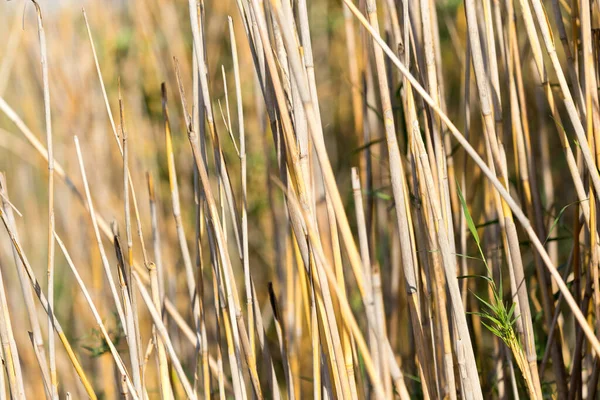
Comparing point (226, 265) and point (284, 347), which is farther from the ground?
point (226, 265)

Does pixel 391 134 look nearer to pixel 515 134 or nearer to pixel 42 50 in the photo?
pixel 515 134

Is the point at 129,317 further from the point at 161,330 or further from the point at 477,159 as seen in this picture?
the point at 477,159

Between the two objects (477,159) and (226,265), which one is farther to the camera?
(226,265)

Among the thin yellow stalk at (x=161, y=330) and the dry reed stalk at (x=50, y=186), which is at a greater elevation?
the dry reed stalk at (x=50, y=186)

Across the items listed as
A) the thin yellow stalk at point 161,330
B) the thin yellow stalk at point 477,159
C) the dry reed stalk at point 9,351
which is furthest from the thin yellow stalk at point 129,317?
the thin yellow stalk at point 477,159

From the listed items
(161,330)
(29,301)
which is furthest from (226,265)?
(29,301)

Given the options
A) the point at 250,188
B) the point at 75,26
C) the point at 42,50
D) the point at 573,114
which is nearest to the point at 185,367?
the point at 250,188

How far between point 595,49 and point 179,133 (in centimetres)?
103

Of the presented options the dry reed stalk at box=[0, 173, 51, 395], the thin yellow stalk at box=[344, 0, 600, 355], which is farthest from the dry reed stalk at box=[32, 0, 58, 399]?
the thin yellow stalk at box=[344, 0, 600, 355]

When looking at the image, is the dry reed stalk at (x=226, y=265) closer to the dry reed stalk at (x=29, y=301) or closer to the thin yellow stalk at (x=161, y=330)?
the thin yellow stalk at (x=161, y=330)

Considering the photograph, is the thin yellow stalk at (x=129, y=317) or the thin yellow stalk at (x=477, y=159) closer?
the thin yellow stalk at (x=477, y=159)

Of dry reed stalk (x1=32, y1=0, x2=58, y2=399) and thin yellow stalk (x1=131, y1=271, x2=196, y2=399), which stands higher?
dry reed stalk (x1=32, y1=0, x2=58, y2=399)

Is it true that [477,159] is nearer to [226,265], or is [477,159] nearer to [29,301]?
[226,265]

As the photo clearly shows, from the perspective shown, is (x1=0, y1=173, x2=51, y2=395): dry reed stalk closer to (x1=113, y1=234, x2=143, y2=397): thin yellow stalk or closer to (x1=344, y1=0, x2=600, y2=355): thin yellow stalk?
(x1=113, y1=234, x2=143, y2=397): thin yellow stalk
